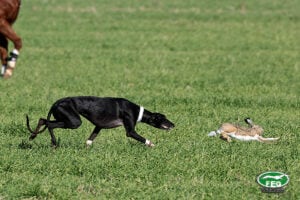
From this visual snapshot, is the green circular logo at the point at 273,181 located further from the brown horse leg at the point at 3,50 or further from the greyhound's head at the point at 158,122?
the brown horse leg at the point at 3,50

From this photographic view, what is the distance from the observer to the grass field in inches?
358

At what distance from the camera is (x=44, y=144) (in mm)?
11125

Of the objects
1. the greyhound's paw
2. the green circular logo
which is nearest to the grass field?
the greyhound's paw

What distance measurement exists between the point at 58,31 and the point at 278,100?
12953 mm

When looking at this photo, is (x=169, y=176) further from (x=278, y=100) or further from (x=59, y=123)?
(x=278, y=100)

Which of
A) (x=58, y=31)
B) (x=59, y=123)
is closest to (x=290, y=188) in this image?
(x=59, y=123)

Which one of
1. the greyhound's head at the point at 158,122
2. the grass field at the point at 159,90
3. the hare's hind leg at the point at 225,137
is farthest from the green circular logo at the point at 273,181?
the hare's hind leg at the point at 225,137

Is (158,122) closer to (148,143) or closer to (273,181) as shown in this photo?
(148,143)

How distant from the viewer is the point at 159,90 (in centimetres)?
1647

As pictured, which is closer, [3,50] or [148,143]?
[148,143]

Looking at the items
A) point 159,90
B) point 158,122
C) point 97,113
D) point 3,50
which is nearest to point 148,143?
point 158,122

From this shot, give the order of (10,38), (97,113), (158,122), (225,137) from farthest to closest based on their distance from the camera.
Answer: (10,38)
(225,137)
(158,122)
(97,113)

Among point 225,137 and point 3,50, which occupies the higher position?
point 225,137

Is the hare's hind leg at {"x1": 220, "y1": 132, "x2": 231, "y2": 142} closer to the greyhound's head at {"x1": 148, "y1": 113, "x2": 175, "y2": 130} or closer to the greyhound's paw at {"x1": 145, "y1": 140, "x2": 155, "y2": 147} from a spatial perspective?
the greyhound's head at {"x1": 148, "y1": 113, "x2": 175, "y2": 130}
